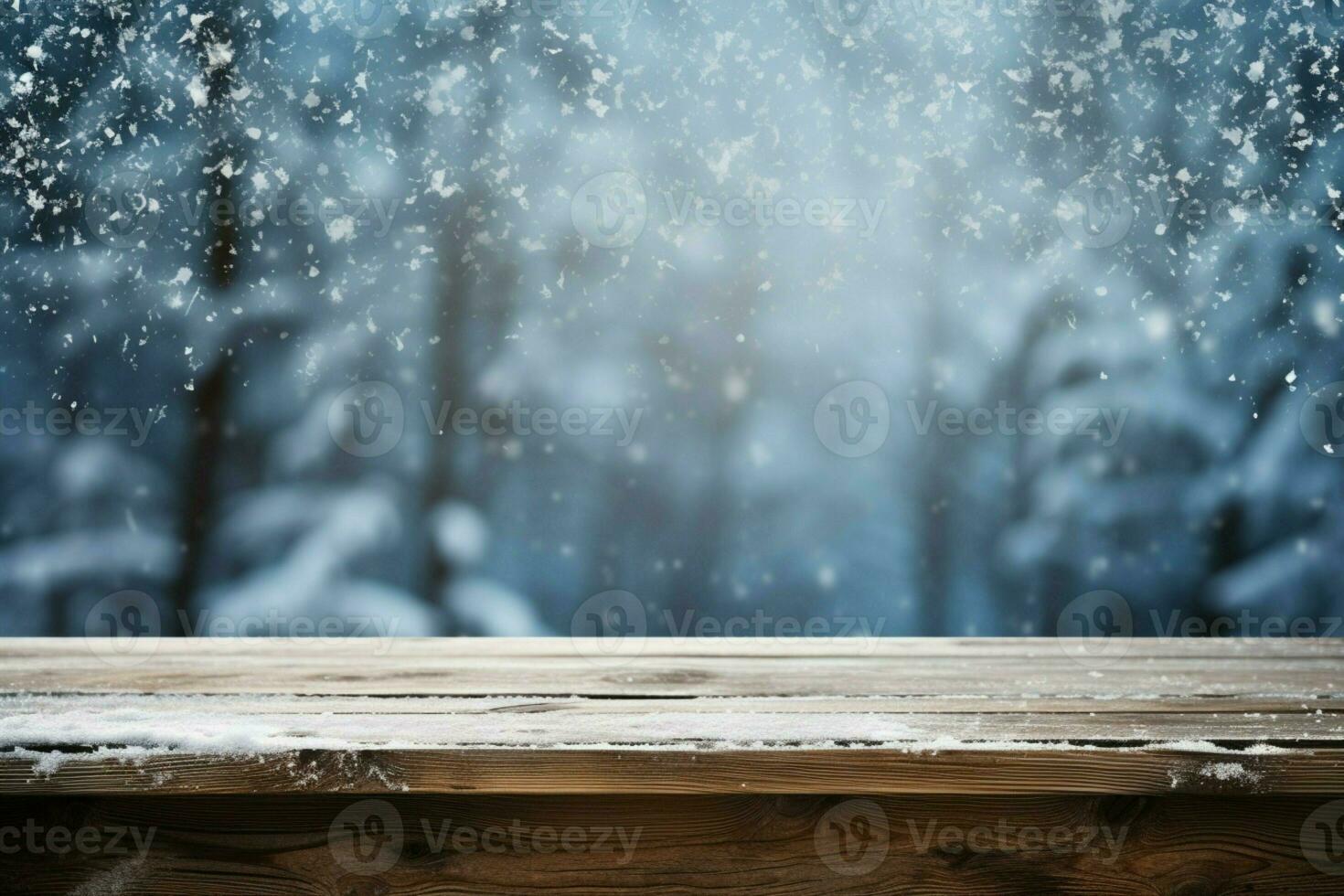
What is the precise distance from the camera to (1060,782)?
0.62 m

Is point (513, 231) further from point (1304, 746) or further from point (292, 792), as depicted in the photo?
point (1304, 746)

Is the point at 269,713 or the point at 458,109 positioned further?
the point at 458,109

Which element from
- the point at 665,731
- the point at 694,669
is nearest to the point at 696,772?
the point at 665,731

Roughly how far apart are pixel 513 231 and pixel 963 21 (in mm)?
1301

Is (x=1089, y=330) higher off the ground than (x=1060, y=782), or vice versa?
(x=1089, y=330)

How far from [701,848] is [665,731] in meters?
0.10

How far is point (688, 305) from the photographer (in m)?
2.07

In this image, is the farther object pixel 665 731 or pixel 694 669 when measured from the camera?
pixel 694 669

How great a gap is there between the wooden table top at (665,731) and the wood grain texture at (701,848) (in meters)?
0.05

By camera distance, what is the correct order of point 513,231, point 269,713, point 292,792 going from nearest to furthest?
1. point 292,792
2. point 269,713
3. point 513,231

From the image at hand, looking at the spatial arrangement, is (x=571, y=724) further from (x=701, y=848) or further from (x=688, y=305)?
(x=688, y=305)

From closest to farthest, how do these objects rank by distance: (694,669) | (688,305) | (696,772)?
(696,772), (694,669), (688,305)

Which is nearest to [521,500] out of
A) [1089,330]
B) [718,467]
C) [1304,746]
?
[718,467]

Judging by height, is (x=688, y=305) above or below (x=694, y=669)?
above
